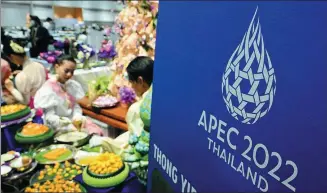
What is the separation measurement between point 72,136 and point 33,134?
0.30 m

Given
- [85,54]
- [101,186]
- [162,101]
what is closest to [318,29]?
[162,101]

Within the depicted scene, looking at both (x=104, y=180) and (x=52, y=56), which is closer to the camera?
(x=104, y=180)

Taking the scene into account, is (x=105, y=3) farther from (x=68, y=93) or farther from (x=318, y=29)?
(x=318, y=29)

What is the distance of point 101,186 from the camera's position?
5.20 feet

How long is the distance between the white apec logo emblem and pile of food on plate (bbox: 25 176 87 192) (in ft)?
4.37

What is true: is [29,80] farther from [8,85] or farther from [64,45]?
[64,45]

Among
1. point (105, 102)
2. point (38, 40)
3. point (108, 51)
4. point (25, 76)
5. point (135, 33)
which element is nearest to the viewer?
point (25, 76)

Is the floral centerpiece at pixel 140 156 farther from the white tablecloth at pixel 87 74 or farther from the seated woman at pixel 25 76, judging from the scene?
the white tablecloth at pixel 87 74

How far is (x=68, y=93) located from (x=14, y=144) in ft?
2.10

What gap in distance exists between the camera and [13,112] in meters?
2.42

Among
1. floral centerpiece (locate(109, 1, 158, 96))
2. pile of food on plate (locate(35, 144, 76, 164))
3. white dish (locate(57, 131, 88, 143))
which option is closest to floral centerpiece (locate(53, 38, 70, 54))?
floral centerpiece (locate(109, 1, 158, 96))

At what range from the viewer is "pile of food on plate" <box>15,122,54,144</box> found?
213cm

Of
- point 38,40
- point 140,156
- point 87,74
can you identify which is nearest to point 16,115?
point 140,156

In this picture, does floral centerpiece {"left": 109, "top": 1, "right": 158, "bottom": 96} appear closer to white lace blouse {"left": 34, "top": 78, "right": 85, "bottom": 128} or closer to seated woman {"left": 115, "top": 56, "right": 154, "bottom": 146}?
white lace blouse {"left": 34, "top": 78, "right": 85, "bottom": 128}
